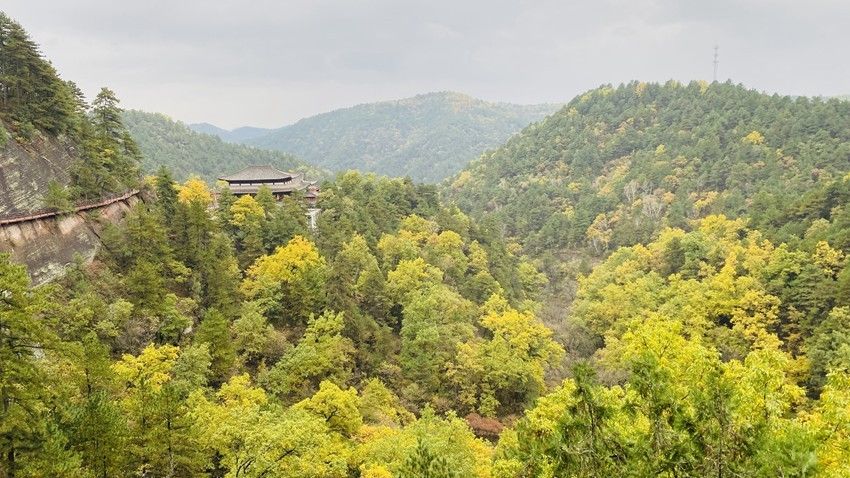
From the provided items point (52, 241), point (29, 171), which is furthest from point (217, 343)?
point (29, 171)

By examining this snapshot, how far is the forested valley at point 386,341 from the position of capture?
13.1 meters

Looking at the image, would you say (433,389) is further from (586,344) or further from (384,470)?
(586,344)

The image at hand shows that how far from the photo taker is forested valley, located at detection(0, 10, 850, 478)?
13148 mm

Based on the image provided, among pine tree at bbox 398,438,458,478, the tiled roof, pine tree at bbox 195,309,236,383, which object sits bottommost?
pine tree at bbox 195,309,236,383

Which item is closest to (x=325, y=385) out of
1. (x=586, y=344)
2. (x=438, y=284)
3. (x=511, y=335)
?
(x=511, y=335)

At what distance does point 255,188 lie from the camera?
5322cm

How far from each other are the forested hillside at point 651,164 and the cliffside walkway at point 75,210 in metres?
60.5

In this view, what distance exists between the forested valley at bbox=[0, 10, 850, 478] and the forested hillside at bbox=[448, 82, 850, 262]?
13513mm

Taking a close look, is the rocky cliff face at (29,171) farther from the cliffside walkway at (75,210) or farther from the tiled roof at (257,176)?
the tiled roof at (257,176)

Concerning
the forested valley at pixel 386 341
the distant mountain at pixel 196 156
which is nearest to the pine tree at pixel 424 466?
the forested valley at pixel 386 341

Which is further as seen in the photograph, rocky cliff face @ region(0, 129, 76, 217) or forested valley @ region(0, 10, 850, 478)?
rocky cliff face @ region(0, 129, 76, 217)

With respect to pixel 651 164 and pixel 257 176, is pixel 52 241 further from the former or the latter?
pixel 651 164

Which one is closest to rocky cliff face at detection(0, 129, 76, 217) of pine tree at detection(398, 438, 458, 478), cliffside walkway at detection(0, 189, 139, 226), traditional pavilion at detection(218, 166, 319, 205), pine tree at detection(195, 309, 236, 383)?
cliffside walkway at detection(0, 189, 139, 226)

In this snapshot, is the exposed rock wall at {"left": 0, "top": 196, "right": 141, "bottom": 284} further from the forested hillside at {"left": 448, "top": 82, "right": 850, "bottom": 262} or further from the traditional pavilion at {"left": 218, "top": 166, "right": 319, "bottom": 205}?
the forested hillside at {"left": 448, "top": 82, "right": 850, "bottom": 262}
